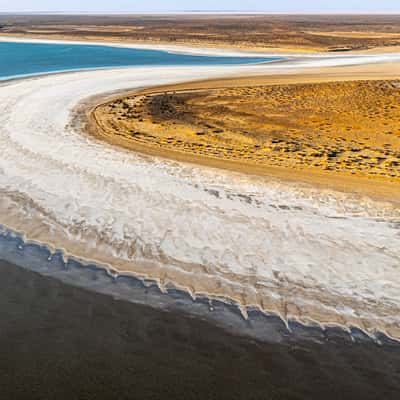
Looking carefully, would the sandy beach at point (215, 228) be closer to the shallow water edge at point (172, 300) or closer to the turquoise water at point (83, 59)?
the shallow water edge at point (172, 300)

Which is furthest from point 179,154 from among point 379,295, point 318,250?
point 379,295

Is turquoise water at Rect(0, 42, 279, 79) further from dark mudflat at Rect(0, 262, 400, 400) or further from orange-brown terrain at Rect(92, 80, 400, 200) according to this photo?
dark mudflat at Rect(0, 262, 400, 400)

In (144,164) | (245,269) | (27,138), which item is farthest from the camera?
(27,138)

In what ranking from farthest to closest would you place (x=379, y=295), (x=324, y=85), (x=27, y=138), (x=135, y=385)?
(x=324, y=85) → (x=27, y=138) → (x=379, y=295) → (x=135, y=385)

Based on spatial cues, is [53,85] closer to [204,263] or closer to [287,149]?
[287,149]

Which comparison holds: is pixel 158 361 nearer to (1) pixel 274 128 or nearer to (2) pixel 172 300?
(2) pixel 172 300

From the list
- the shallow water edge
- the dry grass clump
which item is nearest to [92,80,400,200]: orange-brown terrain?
the dry grass clump

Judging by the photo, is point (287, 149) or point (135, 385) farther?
point (287, 149)

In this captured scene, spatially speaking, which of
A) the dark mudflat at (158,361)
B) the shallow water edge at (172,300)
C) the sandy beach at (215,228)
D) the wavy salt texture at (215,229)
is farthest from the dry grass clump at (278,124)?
the dark mudflat at (158,361)
